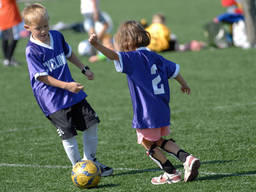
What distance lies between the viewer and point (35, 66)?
561 cm

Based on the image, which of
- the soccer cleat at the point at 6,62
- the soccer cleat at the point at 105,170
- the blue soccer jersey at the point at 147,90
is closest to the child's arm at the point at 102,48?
the blue soccer jersey at the point at 147,90

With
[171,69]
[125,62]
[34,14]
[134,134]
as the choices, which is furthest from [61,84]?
[134,134]

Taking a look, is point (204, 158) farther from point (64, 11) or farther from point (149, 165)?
point (64, 11)

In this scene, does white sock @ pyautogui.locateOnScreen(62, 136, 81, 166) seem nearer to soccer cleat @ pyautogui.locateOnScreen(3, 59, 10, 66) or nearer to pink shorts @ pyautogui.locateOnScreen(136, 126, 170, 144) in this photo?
pink shorts @ pyautogui.locateOnScreen(136, 126, 170, 144)

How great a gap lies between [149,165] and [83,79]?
6.60 m

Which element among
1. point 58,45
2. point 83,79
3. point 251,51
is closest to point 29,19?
point 58,45

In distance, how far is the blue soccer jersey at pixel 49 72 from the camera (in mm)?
5652

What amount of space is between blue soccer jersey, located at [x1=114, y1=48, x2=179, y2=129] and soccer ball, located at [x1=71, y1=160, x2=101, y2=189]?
587 mm

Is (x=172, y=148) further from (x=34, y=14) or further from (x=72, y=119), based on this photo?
(x=34, y=14)

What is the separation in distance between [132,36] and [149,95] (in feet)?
1.92

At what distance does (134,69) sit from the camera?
5398 mm

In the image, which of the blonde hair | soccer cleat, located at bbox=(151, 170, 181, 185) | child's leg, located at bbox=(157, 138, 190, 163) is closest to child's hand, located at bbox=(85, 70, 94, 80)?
the blonde hair

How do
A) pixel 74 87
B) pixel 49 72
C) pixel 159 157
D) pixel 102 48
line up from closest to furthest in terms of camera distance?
pixel 102 48
pixel 74 87
pixel 159 157
pixel 49 72

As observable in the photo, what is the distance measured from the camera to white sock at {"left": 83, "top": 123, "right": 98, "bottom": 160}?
591 centimetres
